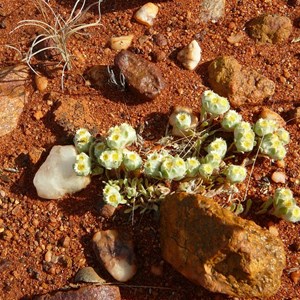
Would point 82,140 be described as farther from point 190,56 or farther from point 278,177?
point 278,177

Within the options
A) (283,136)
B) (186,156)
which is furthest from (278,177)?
(186,156)

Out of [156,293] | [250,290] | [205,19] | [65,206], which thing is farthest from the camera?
[205,19]

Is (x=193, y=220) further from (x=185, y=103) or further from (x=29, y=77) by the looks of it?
(x=29, y=77)

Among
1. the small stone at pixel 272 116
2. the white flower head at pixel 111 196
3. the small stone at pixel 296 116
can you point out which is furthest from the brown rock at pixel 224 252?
the small stone at pixel 296 116

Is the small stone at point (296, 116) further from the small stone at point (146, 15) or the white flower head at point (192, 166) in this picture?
the small stone at point (146, 15)

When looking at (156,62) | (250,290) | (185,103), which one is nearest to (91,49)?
(156,62)

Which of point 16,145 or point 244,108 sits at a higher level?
point 244,108
